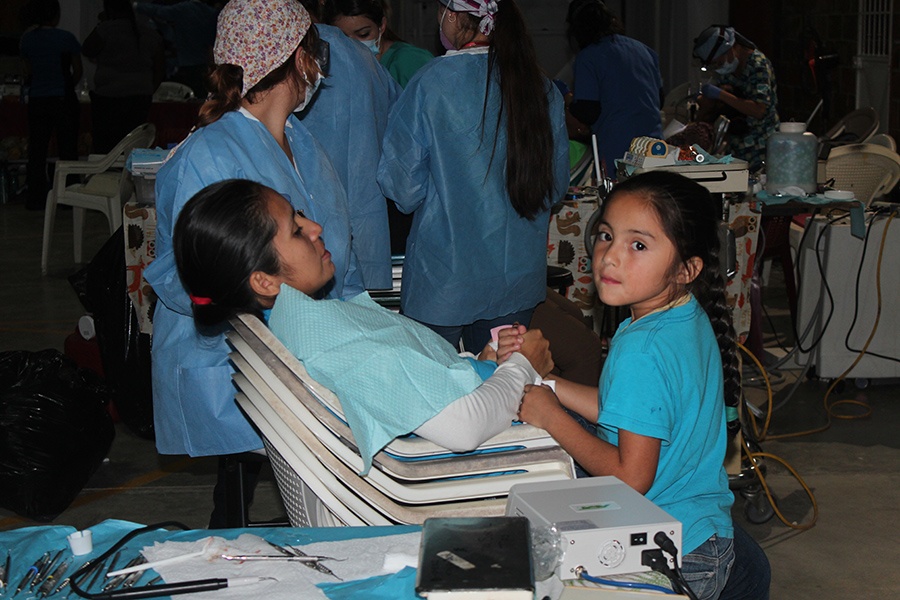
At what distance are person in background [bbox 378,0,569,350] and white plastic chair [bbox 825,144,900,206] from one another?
286cm

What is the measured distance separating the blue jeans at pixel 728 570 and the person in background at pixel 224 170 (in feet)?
3.26

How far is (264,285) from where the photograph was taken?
1.94 metres

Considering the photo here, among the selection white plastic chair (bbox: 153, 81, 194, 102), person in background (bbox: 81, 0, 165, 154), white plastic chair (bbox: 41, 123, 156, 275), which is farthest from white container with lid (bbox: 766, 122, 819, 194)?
white plastic chair (bbox: 153, 81, 194, 102)

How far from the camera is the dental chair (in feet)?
5.57

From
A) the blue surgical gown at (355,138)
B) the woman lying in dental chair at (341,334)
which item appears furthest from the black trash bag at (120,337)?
the woman lying in dental chair at (341,334)

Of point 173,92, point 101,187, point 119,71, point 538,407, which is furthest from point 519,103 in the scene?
point 173,92

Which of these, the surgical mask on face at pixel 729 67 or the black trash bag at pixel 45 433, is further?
the surgical mask on face at pixel 729 67

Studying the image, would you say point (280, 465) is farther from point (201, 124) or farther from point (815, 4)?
point (815, 4)

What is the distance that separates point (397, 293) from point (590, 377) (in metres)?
0.70

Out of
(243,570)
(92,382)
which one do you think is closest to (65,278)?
(92,382)

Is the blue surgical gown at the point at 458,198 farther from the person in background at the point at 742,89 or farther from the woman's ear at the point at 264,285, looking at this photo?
the person in background at the point at 742,89

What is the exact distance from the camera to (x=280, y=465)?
1858mm

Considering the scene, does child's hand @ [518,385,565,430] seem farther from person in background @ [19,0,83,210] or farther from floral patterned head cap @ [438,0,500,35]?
person in background @ [19,0,83,210]

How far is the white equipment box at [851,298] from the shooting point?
14.4 feet
